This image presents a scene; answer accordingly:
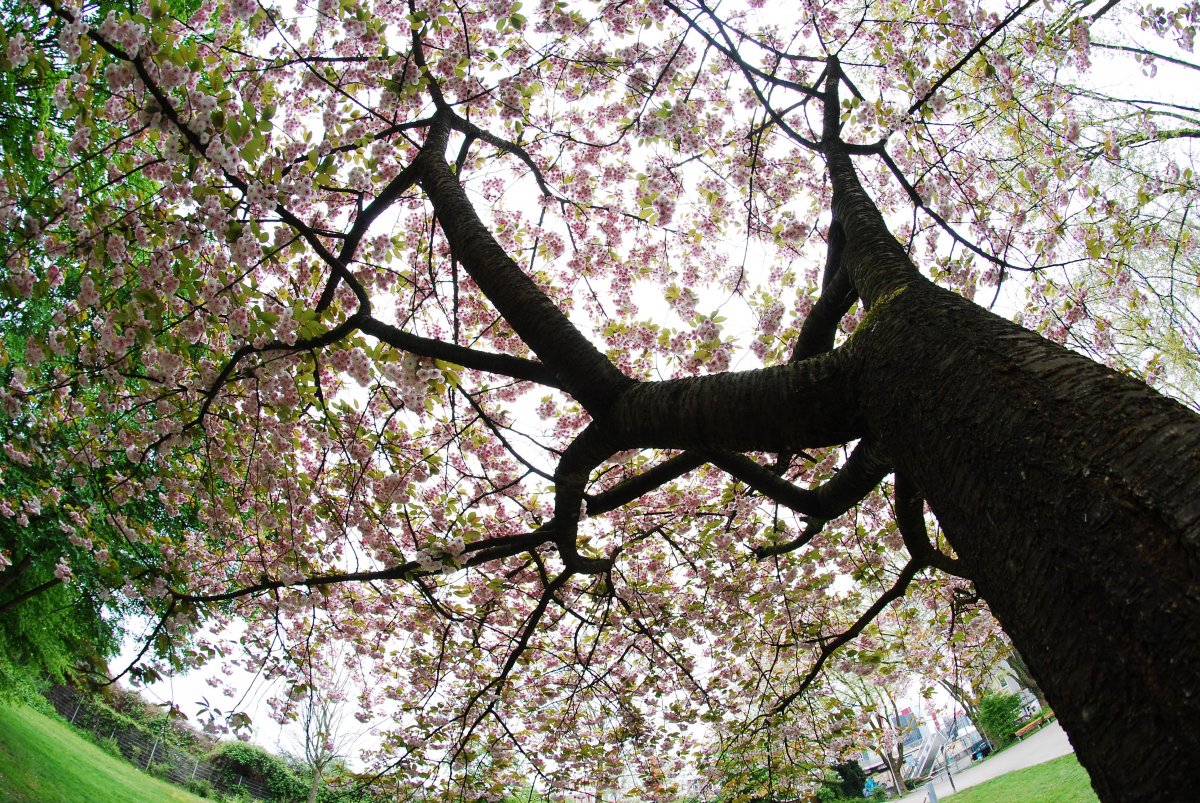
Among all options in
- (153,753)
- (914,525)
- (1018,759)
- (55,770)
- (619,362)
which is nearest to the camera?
(914,525)

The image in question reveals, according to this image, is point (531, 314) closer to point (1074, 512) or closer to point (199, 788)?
point (1074, 512)

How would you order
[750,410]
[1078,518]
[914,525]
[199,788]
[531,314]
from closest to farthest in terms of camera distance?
[1078,518], [750,410], [531,314], [914,525], [199,788]

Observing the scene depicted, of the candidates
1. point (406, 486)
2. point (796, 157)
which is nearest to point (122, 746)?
point (406, 486)

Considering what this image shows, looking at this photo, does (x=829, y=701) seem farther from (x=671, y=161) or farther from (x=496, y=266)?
(x=496, y=266)

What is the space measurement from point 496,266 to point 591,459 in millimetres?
955

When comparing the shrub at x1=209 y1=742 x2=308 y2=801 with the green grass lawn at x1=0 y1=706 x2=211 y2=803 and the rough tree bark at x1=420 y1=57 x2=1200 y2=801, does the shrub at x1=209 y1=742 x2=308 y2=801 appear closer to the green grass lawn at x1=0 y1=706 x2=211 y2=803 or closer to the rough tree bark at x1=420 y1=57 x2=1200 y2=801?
the green grass lawn at x1=0 y1=706 x2=211 y2=803

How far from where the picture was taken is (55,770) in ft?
31.4

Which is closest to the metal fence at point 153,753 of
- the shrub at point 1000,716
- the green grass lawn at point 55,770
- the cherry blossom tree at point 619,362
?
the green grass lawn at point 55,770

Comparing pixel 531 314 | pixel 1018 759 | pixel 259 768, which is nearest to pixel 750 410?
pixel 531 314

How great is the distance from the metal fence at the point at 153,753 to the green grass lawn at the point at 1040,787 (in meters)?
18.6

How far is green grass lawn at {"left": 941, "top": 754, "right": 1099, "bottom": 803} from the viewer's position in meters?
8.14

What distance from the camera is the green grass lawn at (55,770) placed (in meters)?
8.33

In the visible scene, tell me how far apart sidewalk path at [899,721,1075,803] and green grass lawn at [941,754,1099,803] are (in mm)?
687

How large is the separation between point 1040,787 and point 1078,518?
11.6m
